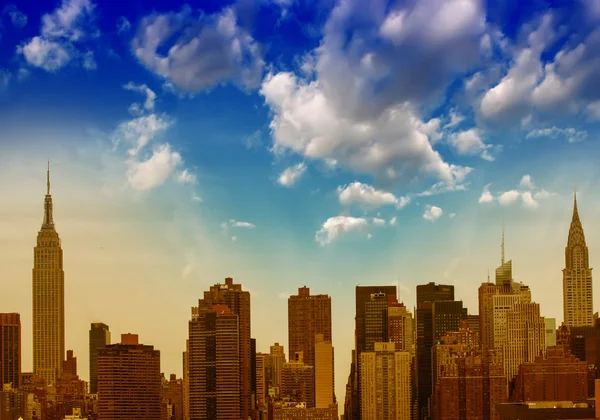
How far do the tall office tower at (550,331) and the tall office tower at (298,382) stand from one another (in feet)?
26.9

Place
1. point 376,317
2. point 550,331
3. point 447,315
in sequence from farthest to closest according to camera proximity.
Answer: point 376,317, point 550,331, point 447,315

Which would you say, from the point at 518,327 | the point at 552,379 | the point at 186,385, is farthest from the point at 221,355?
the point at 552,379

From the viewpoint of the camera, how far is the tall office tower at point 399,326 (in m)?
42.2

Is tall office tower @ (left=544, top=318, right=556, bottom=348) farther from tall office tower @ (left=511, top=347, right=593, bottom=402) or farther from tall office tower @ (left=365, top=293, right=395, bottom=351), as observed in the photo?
tall office tower @ (left=365, top=293, right=395, bottom=351)

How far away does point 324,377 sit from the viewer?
4022cm

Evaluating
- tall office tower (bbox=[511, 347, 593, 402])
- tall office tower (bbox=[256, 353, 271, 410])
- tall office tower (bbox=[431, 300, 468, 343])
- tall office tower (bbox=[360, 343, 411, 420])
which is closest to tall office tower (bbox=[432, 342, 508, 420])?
tall office tower (bbox=[511, 347, 593, 402])

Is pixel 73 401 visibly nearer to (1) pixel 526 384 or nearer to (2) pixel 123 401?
(2) pixel 123 401

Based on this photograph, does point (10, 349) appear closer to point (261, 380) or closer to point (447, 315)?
point (261, 380)

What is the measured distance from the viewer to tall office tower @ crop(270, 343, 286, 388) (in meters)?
40.9

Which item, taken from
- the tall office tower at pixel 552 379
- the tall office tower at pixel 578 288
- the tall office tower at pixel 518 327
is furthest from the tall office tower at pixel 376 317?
the tall office tower at pixel 552 379

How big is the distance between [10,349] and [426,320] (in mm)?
15616

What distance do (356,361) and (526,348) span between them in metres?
5.84

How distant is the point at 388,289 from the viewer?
44.1m

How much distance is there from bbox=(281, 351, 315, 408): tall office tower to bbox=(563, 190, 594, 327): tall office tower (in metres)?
9.45
